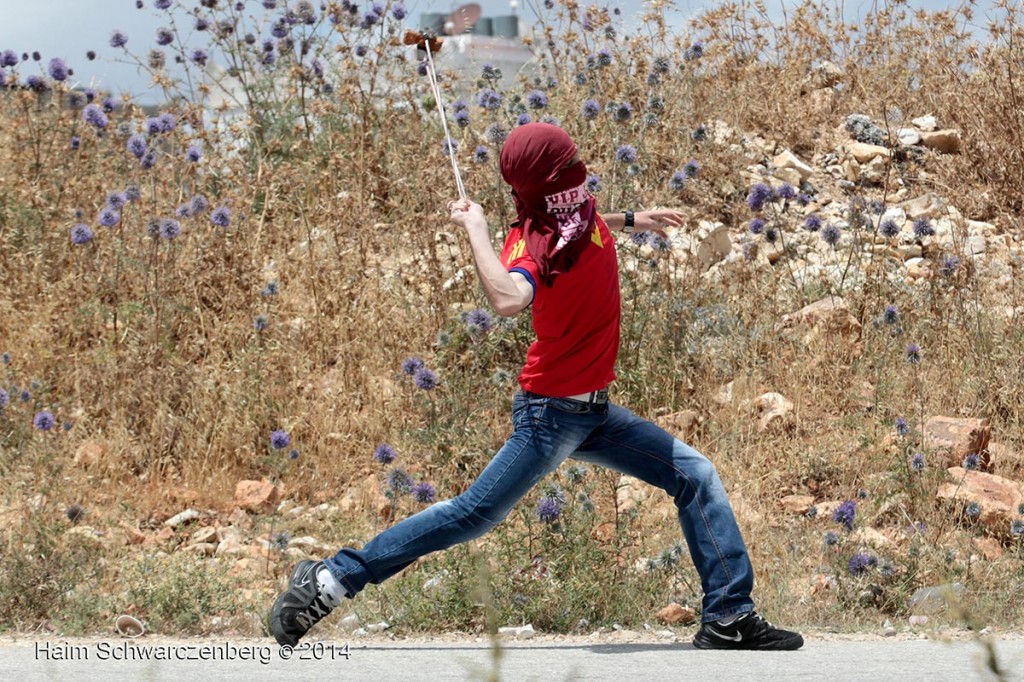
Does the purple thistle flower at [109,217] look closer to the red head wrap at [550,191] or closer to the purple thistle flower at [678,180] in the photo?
the purple thistle flower at [678,180]

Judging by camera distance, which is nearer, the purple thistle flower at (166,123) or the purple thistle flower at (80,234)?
the purple thistle flower at (80,234)

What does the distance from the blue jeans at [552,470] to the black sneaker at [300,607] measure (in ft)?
0.23

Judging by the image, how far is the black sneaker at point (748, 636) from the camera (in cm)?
398

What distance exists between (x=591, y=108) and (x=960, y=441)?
252cm

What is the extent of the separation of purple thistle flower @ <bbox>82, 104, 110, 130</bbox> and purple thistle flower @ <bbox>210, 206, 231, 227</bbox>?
1.44 meters

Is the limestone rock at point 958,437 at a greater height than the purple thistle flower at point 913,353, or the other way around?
the purple thistle flower at point 913,353

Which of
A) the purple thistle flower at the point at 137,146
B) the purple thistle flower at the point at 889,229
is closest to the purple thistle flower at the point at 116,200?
the purple thistle flower at the point at 137,146

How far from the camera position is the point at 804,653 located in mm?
4023

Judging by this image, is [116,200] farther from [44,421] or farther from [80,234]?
[44,421]

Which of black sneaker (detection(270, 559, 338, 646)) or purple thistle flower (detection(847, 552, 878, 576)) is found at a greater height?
black sneaker (detection(270, 559, 338, 646))

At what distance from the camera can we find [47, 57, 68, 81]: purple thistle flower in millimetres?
8453

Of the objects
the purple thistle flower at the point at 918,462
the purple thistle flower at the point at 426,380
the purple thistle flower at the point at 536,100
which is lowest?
the purple thistle flower at the point at 918,462

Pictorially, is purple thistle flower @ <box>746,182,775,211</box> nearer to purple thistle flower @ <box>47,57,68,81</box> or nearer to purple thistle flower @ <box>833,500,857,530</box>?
purple thistle flower @ <box>833,500,857,530</box>

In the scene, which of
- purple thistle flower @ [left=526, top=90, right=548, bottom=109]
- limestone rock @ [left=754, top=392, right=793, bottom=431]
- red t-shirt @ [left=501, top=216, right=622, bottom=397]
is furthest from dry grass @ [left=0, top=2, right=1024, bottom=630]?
red t-shirt @ [left=501, top=216, right=622, bottom=397]
